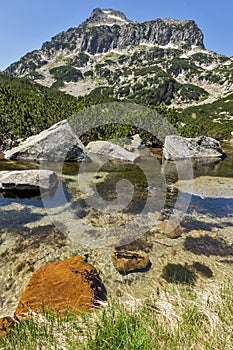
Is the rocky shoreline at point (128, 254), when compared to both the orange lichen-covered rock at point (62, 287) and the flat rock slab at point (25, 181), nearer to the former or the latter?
the orange lichen-covered rock at point (62, 287)

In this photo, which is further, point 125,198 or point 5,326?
point 125,198

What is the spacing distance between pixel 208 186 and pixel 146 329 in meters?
17.9

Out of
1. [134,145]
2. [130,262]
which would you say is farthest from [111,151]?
[130,262]

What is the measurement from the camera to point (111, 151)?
32.4 m

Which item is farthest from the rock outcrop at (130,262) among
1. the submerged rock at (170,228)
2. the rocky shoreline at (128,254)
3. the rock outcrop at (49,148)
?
the rock outcrop at (49,148)

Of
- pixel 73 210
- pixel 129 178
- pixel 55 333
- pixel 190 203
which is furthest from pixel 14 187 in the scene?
pixel 55 333

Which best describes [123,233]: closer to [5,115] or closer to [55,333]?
[55,333]

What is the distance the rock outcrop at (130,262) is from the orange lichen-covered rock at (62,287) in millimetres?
995

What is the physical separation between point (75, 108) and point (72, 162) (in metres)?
22.8

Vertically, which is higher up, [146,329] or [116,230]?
[146,329]

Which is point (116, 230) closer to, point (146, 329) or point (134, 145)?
point (146, 329)

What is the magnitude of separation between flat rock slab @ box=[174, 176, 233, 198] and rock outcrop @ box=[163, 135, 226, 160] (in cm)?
1288

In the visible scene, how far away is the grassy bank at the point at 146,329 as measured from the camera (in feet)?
10.4

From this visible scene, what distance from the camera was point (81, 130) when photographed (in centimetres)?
4200
